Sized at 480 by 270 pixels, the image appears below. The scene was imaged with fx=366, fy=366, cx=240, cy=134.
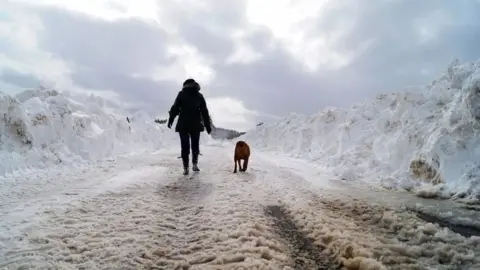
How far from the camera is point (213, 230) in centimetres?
402

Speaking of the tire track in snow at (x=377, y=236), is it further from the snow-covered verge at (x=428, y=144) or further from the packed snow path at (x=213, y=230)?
the snow-covered verge at (x=428, y=144)

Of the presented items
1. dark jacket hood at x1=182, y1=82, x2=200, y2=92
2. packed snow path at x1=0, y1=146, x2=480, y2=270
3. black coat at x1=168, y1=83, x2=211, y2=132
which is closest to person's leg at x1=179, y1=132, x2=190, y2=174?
black coat at x1=168, y1=83, x2=211, y2=132

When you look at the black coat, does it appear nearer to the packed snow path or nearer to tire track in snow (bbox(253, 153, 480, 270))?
the packed snow path

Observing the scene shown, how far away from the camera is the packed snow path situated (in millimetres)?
3201

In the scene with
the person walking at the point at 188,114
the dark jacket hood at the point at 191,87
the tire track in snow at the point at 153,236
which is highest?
the dark jacket hood at the point at 191,87

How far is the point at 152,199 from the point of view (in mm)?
5402

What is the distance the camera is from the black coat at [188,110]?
8.52 meters

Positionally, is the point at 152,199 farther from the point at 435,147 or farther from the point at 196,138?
the point at 435,147

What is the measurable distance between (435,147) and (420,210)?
2.69 meters

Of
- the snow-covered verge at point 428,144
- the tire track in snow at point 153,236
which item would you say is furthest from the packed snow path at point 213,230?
the snow-covered verge at point 428,144

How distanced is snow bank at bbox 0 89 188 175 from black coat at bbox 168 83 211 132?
3275 mm

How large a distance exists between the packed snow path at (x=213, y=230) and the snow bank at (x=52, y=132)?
2446 mm

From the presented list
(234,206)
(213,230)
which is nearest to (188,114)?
(234,206)

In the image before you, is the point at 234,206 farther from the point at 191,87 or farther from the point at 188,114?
the point at 191,87
